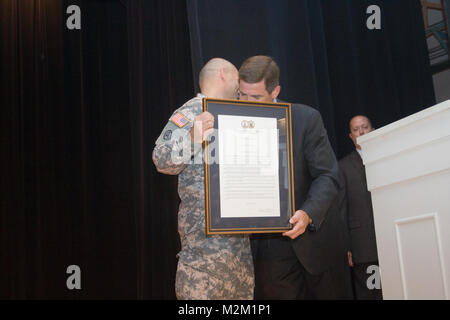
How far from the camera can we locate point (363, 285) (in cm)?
305

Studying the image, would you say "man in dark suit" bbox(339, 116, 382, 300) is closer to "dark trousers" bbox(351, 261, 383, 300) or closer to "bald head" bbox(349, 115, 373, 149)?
"dark trousers" bbox(351, 261, 383, 300)

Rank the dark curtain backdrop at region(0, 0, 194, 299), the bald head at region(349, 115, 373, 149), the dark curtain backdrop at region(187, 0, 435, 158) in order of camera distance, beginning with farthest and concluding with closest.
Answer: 1. the bald head at region(349, 115, 373, 149)
2. the dark curtain backdrop at region(187, 0, 435, 158)
3. the dark curtain backdrop at region(0, 0, 194, 299)

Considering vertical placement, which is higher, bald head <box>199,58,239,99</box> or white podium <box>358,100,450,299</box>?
bald head <box>199,58,239,99</box>

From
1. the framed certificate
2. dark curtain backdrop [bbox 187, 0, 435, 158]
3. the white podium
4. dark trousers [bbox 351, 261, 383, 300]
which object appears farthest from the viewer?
dark trousers [bbox 351, 261, 383, 300]

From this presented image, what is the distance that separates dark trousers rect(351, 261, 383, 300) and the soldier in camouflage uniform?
4.78ft

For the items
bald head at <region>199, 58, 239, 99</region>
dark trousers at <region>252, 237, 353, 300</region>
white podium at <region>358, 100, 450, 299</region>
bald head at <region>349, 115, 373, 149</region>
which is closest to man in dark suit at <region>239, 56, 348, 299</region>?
dark trousers at <region>252, 237, 353, 300</region>

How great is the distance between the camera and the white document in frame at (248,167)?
5.37 ft

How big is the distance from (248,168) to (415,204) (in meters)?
0.64

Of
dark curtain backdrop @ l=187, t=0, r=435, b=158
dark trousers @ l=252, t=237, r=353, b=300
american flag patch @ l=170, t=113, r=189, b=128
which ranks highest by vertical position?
dark curtain backdrop @ l=187, t=0, r=435, b=158

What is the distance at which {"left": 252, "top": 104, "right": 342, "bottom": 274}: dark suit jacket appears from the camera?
5.90 ft

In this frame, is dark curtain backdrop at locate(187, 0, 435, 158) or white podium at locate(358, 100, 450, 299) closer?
white podium at locate(358, 100, 450, 299)

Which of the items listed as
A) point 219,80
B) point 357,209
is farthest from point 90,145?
point 357,209

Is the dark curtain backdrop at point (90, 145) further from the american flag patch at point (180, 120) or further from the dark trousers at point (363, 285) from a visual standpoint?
the dark trousers at point (363, 285)

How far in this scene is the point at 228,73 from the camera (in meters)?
1.93
